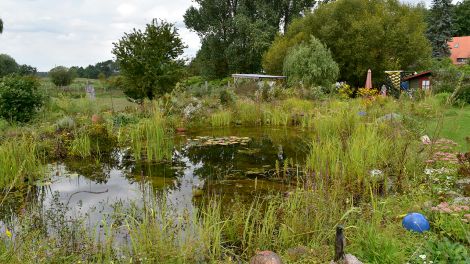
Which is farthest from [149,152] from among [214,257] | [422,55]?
[422,55]

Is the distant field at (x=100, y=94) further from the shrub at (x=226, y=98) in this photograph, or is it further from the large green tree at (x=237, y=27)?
the large green tree at (x=237, y=27)

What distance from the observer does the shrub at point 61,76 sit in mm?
30156

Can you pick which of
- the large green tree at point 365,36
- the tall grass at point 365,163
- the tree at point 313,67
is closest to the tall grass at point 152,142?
the tall grass at point 365,163

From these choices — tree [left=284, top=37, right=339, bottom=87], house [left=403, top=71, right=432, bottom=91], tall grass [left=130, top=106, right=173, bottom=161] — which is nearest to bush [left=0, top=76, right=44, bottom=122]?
tall grass [left=130, top=106, right=173, bottom=161]

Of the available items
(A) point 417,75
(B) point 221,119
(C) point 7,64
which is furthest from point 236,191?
(C) point 7,64

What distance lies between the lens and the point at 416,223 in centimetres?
338

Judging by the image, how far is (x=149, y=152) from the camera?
6992 mm

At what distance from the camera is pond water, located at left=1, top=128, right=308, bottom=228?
4.74 metres

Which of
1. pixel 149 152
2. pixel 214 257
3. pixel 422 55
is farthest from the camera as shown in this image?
pixel 422 55

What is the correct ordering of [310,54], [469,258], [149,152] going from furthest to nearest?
[310,54], [149,152], [469,258]

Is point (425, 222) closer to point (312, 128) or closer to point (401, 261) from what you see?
point (401, 261)

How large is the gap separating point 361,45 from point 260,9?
409 inches

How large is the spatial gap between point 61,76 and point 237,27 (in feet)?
49.6

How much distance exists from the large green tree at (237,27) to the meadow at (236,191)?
1818 cm
